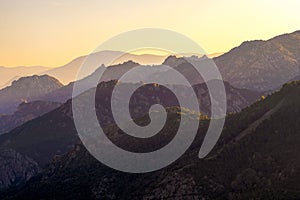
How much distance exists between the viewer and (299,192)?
19000 cm

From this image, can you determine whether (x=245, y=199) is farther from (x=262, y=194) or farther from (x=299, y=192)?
(x=299, y=192)

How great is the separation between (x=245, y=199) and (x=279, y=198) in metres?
16.3

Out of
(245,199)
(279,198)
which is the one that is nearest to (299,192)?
(279,198)

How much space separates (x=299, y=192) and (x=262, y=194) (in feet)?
53.3

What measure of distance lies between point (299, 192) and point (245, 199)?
23768 mm

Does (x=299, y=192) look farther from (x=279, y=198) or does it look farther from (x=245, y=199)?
(x=245, y=199)

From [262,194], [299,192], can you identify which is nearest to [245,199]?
[262,194]

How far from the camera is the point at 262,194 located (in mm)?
198000

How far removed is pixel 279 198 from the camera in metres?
189

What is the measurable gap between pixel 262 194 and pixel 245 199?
7.89 meters

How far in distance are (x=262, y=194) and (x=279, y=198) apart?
33.8ft
